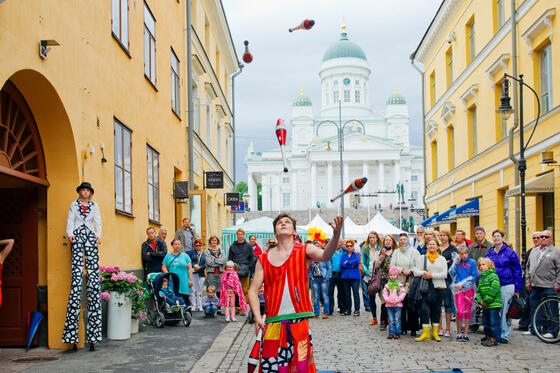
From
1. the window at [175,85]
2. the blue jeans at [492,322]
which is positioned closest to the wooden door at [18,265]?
the blue jeans at [492,322]

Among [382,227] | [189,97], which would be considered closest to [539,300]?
[189,97]

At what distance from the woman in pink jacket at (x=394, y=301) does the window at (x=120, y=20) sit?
246 inches

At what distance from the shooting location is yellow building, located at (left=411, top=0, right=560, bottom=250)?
16.3m

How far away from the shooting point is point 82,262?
936cm

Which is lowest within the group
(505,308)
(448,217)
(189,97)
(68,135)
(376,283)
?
(505,308)

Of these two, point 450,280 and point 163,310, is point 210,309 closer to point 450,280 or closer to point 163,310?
point 163,310

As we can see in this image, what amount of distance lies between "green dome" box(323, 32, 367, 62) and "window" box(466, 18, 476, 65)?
85.8m

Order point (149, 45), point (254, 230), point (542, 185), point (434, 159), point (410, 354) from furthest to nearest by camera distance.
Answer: point (434, 159) < point (254, 230) < point (542, 185) < point (149, 45) < point (410, 354)

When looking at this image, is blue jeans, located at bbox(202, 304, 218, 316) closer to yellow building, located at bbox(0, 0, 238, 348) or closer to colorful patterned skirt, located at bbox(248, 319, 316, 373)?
yellow building, located at bbox(0, 0, 238, 348)

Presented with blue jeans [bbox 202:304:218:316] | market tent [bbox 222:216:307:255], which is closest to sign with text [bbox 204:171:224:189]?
market tent [bbox 222:216:307:255]

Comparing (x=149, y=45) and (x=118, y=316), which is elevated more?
(x=149, y=45)

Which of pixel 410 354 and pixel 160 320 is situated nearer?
pixel 410 354

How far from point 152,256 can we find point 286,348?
8526 millimetres

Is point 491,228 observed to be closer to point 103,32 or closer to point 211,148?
point 211,148
